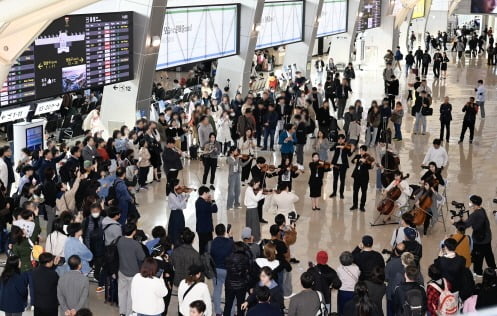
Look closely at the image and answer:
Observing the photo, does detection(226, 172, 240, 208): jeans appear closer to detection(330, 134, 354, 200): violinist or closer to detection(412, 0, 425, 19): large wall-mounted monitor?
detection(330, 134, 354, 200): violinist

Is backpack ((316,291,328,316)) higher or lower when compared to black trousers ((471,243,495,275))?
higher

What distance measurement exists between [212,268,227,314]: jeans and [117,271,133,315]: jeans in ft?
3.26

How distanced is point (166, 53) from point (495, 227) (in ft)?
31.5

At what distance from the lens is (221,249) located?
870 cm

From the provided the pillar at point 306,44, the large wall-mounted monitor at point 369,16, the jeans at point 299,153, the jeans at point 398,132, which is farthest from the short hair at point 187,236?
the large wall-mounted monitor at point 369,16

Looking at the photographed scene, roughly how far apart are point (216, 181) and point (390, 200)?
4328 mm

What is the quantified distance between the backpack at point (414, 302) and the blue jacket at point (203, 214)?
12.9ft

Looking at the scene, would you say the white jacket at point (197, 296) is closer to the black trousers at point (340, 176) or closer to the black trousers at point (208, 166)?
the black trousers at point (340, 176)

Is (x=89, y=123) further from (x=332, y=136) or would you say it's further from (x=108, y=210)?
(x=108, y=210)

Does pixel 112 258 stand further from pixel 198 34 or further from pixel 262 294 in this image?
pixel 198 34

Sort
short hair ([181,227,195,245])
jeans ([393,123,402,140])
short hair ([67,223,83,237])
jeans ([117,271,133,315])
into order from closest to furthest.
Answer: short hair ([181,227,195,245])
short hair ([67,223,83,237])
jeans ([117,271,133,315])
jeans ([393,123,402,140])

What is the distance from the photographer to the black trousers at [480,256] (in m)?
10.5

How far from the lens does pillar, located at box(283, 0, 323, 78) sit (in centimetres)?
2774

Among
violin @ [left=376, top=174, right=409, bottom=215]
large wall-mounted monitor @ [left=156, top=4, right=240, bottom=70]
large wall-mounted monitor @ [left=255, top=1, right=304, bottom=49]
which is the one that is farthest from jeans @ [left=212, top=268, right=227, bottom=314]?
large wall-mounted monitor @ [left=255, top=1, right=304, bottom=49]
